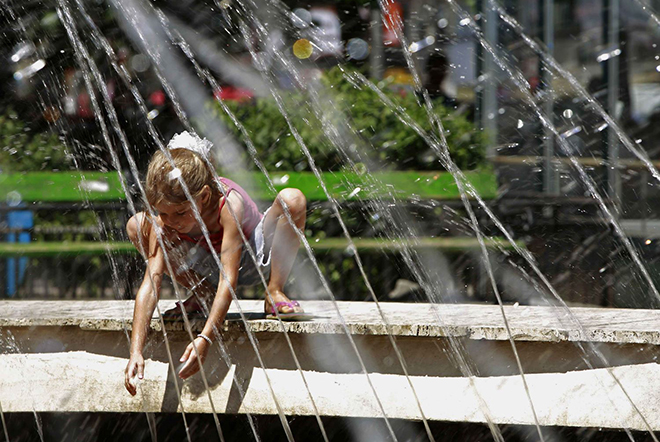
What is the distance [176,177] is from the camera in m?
2.61

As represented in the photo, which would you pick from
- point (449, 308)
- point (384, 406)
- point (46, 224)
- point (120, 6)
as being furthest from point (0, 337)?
point (120, 6)

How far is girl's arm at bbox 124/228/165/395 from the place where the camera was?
2445 millimetres

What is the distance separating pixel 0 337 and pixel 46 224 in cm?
293

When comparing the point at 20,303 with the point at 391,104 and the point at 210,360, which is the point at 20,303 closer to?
the point at 210,360

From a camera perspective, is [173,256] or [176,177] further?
[173,256]

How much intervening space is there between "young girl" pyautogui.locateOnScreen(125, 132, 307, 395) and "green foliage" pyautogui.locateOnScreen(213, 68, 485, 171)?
2.69 metres

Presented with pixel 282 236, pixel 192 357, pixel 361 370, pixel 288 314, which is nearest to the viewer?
pixel 192 357

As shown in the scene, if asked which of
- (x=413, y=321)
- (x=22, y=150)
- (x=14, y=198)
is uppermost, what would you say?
(x=413, y=321)

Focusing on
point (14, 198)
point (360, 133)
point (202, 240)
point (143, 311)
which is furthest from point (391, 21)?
point (143, 311)

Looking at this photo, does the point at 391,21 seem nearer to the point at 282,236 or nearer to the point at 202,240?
the point at 282,236

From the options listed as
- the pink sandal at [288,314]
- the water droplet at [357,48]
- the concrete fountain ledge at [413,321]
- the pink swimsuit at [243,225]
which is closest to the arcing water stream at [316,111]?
the water droplet at [357,48]

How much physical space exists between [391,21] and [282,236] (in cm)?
446

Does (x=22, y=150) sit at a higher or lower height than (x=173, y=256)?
lower

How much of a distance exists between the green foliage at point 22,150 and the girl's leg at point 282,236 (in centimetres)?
350
